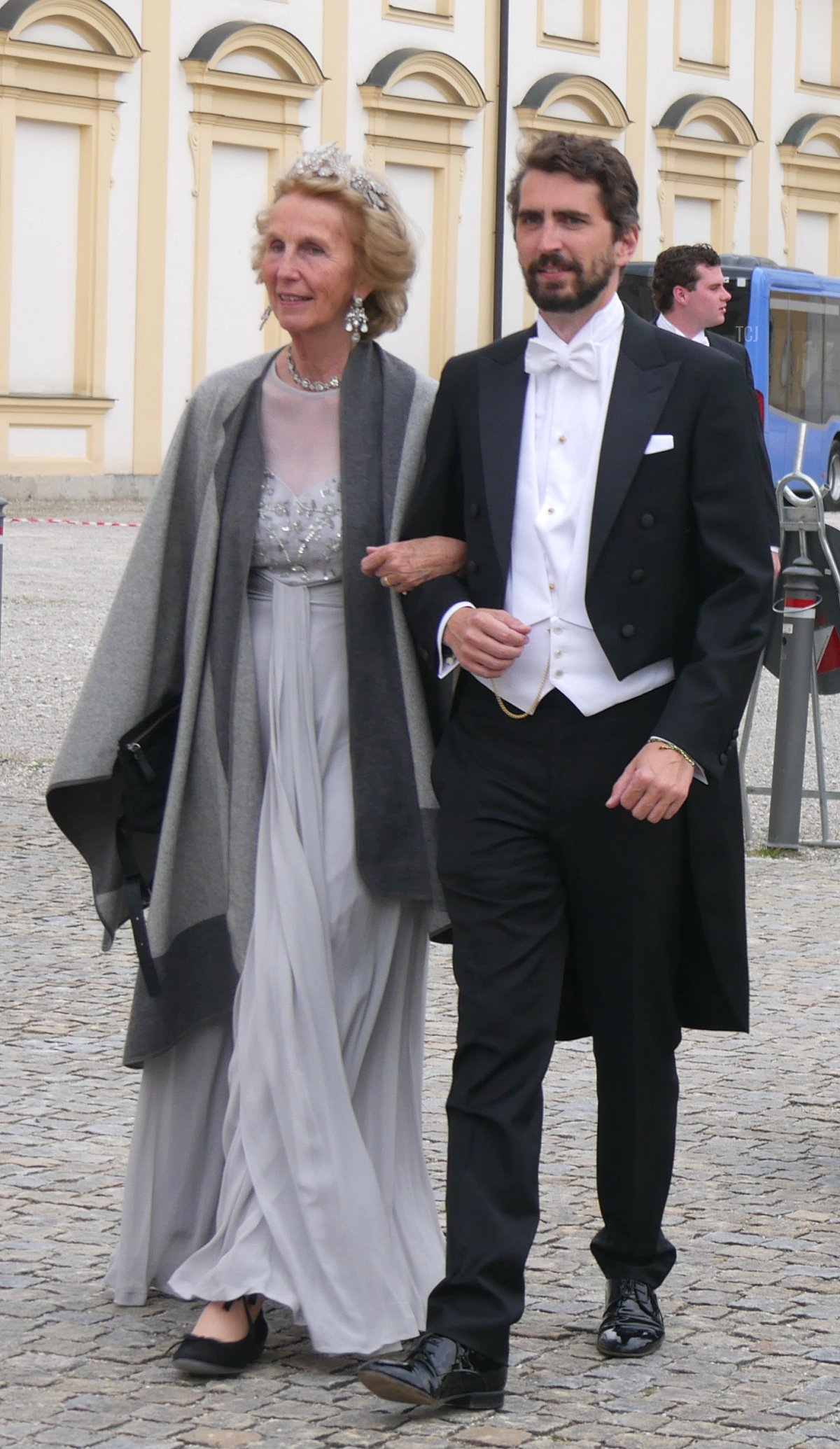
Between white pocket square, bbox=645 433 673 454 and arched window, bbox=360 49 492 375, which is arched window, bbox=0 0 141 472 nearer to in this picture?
arched window, bbox=360 49 492 375

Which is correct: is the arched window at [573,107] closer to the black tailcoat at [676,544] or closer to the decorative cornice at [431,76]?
the decorative cornice at [431,76]

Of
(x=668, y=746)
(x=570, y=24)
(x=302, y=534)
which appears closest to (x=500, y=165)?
(x=570, y=24)

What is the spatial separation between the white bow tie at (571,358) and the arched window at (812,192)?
30852 millimetres

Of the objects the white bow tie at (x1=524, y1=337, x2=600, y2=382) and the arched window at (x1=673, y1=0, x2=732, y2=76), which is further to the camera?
the arched window at (x1=673, y1=0, x2=732, y2=76)

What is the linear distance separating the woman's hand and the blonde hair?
39 centimetres

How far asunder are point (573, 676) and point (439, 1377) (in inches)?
39.8

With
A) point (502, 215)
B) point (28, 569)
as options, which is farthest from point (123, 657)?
point (502, 215)

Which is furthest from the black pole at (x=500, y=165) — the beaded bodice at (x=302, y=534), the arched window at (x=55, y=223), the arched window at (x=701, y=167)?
the beaded bodice at (x=302, y=534)

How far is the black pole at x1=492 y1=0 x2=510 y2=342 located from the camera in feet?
95.8

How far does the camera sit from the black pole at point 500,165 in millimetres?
29188

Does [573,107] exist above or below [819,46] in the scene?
below

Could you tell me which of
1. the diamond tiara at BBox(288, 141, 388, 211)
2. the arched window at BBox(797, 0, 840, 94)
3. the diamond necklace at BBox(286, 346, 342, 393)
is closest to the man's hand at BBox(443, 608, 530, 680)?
the diamond necklace at BBox(286, 346, 342, 393)

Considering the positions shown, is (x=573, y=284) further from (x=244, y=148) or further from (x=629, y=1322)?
(x=244, y=148)

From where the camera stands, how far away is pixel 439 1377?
3.49 metres
